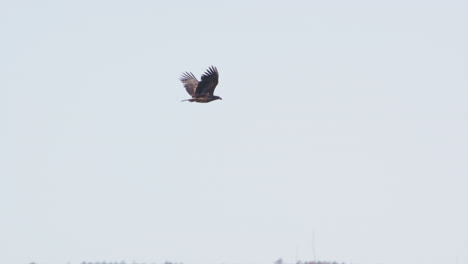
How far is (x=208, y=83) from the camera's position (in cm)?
7512

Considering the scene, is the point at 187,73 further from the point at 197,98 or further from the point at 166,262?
the point at 166,262

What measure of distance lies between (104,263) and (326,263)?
8.64 metres

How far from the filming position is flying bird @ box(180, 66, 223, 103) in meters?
74.6

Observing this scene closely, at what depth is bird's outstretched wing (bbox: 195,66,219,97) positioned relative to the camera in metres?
74.4

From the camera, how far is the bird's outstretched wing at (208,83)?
74438mm

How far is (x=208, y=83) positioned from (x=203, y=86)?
424 mm

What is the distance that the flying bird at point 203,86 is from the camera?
74.6 metres

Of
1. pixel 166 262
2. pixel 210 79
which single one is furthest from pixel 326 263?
pixel 210 79

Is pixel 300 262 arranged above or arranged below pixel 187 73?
below

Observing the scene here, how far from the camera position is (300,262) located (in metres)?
60.3

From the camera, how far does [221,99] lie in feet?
249

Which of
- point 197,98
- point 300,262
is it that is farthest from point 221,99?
point 300,262

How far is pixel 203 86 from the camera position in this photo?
75.4 meters

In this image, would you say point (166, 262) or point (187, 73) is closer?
point (166, 262)
